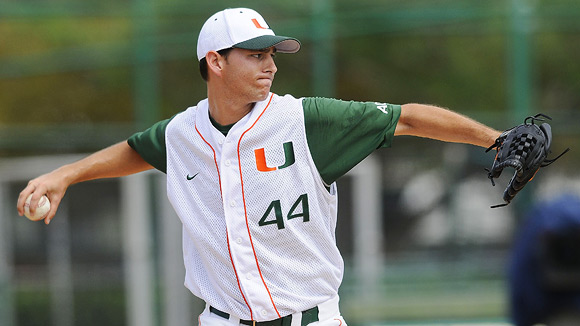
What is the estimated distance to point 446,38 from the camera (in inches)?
→ 627

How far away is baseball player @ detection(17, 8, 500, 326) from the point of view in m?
3.93

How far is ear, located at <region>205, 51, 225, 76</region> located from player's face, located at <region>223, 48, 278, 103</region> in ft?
0.12

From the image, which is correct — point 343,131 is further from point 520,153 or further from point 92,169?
point 92,169

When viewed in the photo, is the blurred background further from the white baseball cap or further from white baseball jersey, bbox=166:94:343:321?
the white baseball cap

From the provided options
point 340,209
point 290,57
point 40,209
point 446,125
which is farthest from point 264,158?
point 290,57

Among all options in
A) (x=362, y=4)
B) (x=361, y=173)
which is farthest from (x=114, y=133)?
(x=362, y=4)

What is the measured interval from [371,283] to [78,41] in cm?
843

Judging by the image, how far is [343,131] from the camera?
3965 mm

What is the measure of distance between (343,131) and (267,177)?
35 centimetres

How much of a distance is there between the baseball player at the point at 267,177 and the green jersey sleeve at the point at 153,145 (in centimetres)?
23

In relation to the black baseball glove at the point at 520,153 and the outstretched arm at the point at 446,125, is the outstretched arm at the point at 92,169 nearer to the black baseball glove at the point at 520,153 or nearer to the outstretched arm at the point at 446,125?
the outstretched arm at the point at 446,125

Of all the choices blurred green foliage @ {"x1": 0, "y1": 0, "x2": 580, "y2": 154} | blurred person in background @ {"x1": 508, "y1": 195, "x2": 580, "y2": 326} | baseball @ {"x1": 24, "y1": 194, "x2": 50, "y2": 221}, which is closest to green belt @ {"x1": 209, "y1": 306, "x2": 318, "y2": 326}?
baseball @ {"x1": 24, "y1": 194, "x2": 50, "y2": 221}

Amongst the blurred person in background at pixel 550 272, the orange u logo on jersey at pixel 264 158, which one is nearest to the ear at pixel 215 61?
the orange u logo on jersey at pixel 264 158

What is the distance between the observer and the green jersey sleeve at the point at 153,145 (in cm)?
425
